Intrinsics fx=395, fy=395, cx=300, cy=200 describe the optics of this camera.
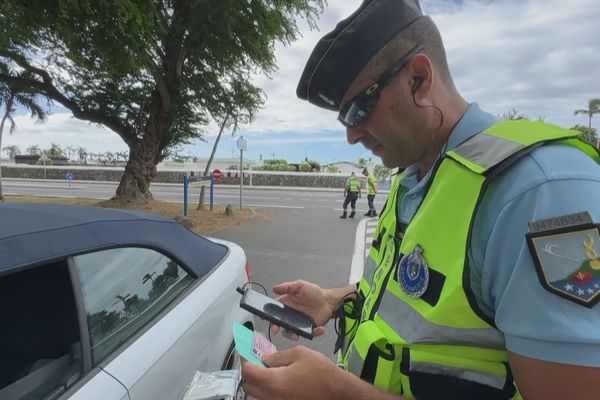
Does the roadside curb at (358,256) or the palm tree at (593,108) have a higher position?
the palm tree at (593,108)

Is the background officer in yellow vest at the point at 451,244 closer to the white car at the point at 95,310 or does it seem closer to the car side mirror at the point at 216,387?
the car side mirror at the point at 216,387

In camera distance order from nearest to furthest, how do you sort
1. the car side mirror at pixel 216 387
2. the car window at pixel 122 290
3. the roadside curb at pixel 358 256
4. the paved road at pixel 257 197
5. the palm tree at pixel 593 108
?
the car side mirror at pixel 216 387, the car window at pixel 122 290, the roadside curb at pixel 358 256, the paved road at pixel 257 197, the palm tree at pixel 593 108

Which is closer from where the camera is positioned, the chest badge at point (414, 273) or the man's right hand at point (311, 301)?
the chest badge at point (414, 273)

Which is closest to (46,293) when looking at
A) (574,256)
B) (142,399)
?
(142,399)

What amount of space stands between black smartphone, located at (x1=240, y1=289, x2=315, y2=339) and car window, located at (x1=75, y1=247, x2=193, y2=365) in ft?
1.89

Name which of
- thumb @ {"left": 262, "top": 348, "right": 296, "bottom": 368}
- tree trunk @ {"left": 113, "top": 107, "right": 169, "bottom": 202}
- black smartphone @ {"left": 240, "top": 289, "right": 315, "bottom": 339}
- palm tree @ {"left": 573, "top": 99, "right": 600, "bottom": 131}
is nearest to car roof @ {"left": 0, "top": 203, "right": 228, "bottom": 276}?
black smartphone @ {"left": 240, "top": 289, "right": 315, "bottom": 339}

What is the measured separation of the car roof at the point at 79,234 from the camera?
132 cm

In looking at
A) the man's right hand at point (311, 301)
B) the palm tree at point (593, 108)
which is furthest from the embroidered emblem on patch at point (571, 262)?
the palm tree at point (593, 108)

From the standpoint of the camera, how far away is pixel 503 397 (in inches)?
34.6

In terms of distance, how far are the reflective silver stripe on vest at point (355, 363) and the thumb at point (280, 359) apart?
8.1 inches

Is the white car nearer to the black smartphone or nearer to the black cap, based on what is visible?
the black smartphone

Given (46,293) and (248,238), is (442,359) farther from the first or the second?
(248,238)

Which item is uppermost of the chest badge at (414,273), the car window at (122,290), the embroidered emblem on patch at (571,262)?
the embroidered emblem on patch at (571,262)

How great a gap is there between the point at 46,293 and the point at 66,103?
13.4m
